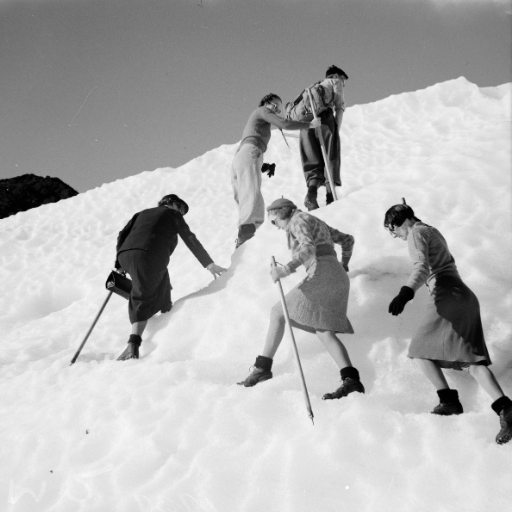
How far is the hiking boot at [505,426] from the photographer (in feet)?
8.98

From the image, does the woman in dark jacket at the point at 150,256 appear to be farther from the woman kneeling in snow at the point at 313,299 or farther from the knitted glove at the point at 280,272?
the knitted glove at the point at 280,272

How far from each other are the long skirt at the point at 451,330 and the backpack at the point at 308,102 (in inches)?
158

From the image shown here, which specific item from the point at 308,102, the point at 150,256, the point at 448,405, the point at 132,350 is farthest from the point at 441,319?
the point at 308,102

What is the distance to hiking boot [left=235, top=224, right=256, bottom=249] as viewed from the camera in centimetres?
606

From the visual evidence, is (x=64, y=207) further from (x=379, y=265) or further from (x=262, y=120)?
(x=379, y=265)

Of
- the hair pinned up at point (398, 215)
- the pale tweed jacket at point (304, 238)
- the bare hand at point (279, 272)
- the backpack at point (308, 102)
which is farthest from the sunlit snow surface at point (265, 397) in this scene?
the backpack at point (308, 102)

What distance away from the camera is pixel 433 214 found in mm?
5242

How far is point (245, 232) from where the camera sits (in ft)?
20.0

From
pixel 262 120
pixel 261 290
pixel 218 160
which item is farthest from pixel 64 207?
pixel 261 290

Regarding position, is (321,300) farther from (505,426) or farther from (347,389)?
(505,426)

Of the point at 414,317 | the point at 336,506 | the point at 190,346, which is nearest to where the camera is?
the point at 336,506

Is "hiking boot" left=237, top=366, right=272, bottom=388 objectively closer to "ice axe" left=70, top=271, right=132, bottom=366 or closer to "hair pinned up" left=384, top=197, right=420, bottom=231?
"hair pinned up" left=384, top=197, right=420, bottom=231

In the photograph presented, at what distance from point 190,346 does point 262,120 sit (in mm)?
2890

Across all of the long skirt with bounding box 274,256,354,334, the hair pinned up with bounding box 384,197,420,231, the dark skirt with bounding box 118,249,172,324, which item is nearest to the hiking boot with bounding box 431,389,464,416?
the long skirt with bounding box 274,256,354,334
